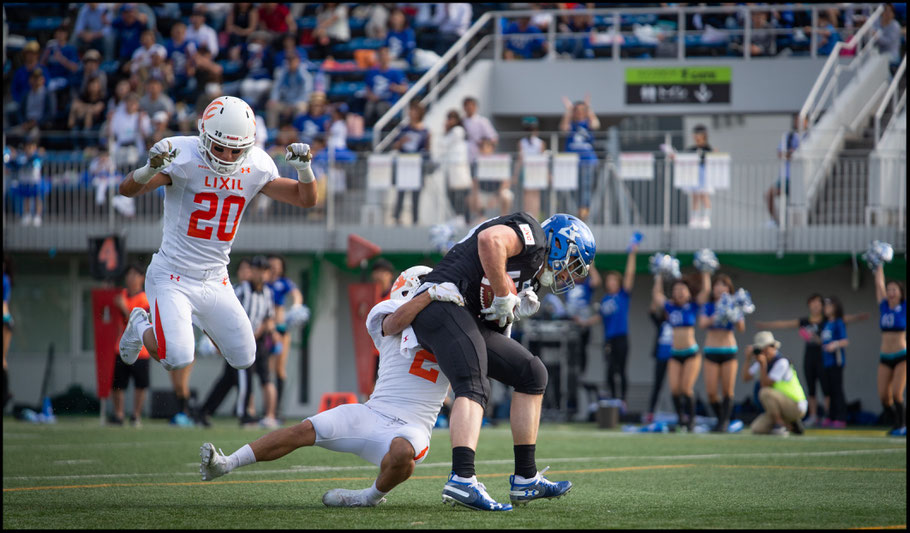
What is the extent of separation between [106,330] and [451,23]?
9.30 meters

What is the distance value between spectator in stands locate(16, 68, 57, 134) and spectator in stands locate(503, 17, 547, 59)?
27.3 ft

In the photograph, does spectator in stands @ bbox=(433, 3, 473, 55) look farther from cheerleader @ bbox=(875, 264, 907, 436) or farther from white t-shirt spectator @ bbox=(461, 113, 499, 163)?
cheerleader @ bbox=(875, 264, 907, 436)

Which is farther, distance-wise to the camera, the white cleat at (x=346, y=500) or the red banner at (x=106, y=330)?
the red banner at (x=106, y=330)

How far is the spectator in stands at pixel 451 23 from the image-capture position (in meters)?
22.9

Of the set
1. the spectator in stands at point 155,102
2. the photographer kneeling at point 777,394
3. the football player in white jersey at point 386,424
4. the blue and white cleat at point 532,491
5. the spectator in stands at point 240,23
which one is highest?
the spectator in stands at point 240,23

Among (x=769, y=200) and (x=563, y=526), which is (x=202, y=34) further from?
(x=563, y=526)

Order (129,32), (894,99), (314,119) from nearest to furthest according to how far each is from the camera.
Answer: (894,99) → (314,119) → (129,32)

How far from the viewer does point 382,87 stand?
71.2 feet

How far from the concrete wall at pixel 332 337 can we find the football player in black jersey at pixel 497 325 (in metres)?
12.3

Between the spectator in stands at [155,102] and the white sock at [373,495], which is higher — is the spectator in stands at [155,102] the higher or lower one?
the higher one

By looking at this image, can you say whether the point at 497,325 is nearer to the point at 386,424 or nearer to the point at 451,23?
the point at 386,424

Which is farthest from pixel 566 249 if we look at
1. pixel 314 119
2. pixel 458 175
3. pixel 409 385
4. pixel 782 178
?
pixel 314 119

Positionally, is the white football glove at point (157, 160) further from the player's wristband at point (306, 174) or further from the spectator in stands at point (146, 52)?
the spectator in stands at point (146, 52)

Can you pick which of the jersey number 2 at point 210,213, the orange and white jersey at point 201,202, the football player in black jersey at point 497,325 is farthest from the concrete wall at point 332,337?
the football player in black jersey at point 497,325
